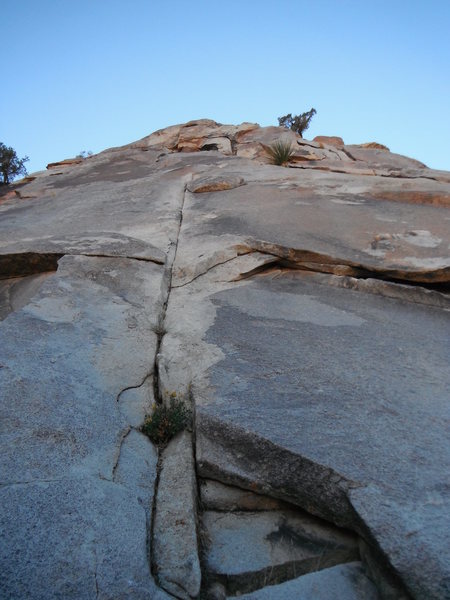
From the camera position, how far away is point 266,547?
2.18m

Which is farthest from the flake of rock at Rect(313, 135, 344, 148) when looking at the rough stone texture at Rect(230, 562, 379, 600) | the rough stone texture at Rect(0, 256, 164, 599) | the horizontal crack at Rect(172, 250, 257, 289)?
the rough stone texture at Rect(230, 562, 379, 600)

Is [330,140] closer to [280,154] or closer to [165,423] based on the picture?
[280,154]

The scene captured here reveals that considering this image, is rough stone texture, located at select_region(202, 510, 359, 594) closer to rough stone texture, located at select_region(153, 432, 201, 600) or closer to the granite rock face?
the granite rock face

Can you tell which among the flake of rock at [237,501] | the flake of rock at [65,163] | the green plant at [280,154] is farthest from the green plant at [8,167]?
the flake of rock at [237,501]

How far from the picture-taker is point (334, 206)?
5934 millimetres

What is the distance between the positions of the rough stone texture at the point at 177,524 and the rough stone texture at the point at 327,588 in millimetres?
287

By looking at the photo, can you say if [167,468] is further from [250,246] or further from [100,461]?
[250,246]

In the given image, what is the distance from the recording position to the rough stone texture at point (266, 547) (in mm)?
2057

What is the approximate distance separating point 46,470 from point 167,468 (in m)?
0.65

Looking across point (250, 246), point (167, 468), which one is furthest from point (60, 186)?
point (167, 468)

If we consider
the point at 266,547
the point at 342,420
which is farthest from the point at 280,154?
the point at 266,547

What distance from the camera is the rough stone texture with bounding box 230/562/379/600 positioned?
6.33 feet

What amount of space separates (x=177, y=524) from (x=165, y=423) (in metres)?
0.64

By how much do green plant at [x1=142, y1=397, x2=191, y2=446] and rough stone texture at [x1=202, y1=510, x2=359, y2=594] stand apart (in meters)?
0.52
